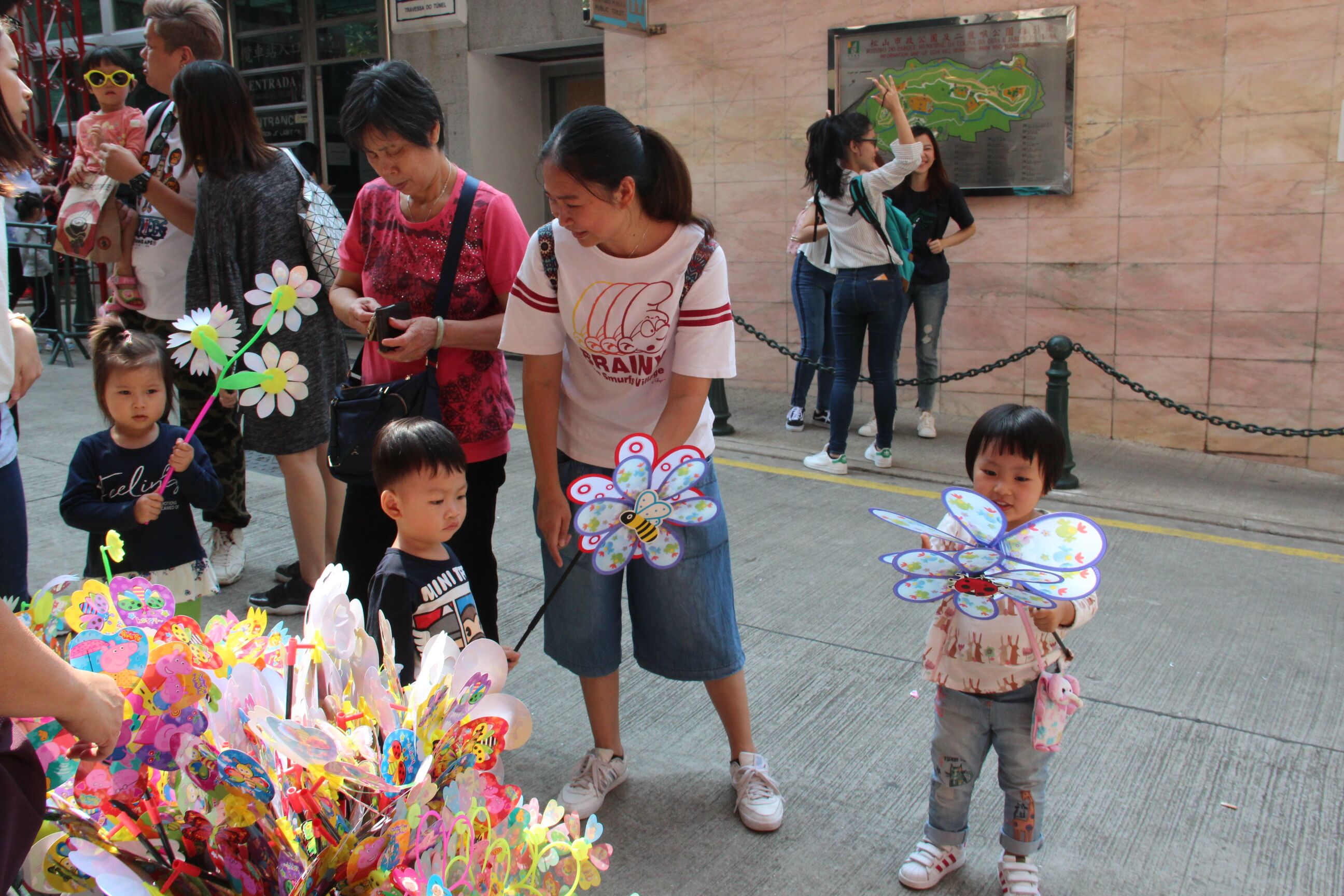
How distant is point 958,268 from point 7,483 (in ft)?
21.4

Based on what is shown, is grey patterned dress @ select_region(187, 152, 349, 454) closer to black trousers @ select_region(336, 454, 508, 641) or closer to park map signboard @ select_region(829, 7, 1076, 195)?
black trousers @ select_region(336, 454, 508, 641)

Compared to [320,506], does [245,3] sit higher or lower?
higher

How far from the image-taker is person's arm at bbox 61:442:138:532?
10.6 feet

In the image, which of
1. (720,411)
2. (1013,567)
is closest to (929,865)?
(1013,567)

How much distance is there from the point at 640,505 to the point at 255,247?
2.13 meters

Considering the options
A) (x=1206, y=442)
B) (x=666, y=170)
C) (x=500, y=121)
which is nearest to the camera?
(x=666, y=170)

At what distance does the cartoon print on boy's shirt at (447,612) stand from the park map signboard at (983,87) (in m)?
5.96

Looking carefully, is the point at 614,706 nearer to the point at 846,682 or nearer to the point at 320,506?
the point at 846,682

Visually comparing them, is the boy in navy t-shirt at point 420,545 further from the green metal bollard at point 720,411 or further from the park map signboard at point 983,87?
the park map signboard at point 983,87

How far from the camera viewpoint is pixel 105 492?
10.9ft

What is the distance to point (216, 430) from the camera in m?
4.36

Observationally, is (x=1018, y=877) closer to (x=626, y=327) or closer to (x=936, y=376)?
(x=626, y=327)

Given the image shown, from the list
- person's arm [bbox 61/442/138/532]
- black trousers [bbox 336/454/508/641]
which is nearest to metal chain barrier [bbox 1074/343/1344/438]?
black trousers [bbox 336/454/508/641]

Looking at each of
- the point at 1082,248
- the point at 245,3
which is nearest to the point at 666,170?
the point at 1082,248
